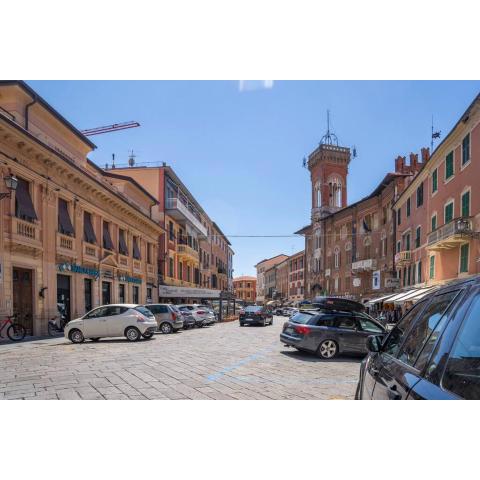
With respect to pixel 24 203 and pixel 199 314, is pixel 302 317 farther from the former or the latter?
pixel 199 314

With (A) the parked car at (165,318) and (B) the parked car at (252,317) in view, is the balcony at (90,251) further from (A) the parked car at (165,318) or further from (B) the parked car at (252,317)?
(B) the parked car at (252,317)

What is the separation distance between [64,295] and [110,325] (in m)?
6.22

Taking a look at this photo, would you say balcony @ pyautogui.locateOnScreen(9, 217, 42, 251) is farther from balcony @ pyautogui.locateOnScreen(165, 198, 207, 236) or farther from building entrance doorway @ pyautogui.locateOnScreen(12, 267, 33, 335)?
balcony @ pyautogui.locateOnScreen(165, 198, 207, 236)

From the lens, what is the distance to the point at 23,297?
685 inches

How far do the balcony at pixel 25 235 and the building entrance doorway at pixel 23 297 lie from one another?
1069 mm

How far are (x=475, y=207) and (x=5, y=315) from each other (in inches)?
826

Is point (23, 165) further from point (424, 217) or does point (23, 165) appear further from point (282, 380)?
point (424, 217)

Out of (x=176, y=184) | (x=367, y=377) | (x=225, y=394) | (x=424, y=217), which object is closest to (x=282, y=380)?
(x=225, y=394)

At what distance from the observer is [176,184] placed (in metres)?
41.8

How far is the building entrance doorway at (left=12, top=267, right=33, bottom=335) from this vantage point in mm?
16984

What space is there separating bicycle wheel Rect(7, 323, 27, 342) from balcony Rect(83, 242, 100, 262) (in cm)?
710

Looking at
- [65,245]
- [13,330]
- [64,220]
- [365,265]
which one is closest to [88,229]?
[64,220]

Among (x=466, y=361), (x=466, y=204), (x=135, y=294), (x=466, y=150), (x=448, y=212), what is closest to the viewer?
(x=466, y=361)

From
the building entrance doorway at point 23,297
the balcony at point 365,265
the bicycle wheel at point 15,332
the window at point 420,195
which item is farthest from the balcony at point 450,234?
the building entrance doorway at point 23,297
